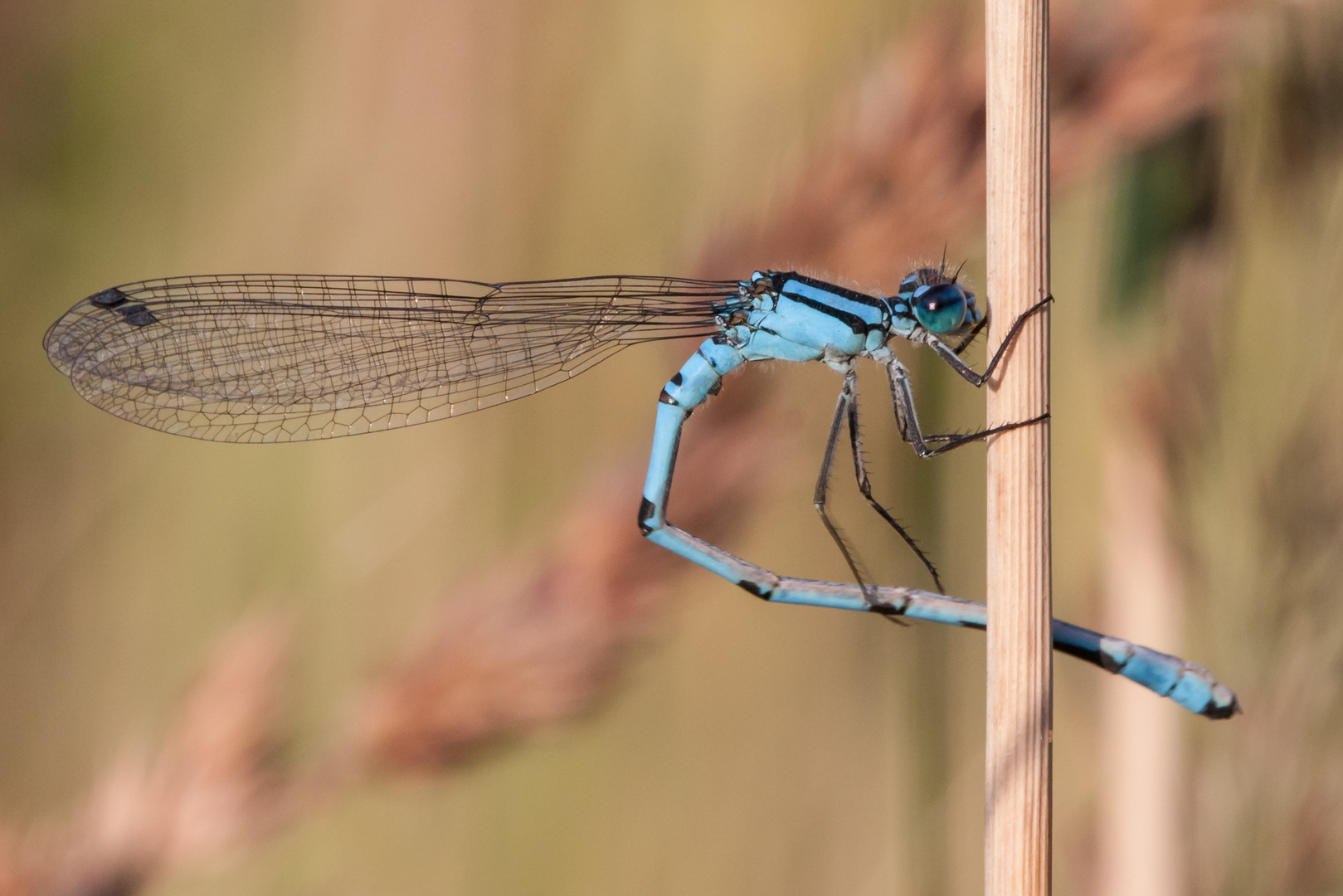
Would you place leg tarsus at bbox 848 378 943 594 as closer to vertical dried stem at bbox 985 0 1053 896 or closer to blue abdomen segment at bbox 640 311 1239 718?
blue abdomen segment at bbox 640 311 1239 718

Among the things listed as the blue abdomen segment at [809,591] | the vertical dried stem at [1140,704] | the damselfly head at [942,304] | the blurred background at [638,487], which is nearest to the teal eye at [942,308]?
the damselfly head at [942,304]

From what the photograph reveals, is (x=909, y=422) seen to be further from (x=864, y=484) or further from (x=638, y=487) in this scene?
(x=638, y=487)

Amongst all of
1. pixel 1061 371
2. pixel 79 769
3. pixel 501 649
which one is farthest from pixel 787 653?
pixel 79 769

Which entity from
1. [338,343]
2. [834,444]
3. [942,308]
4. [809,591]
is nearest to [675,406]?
[834,444]

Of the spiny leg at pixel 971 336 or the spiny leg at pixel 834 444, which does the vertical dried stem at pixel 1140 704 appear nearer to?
the spiny leg at pixel 971 336

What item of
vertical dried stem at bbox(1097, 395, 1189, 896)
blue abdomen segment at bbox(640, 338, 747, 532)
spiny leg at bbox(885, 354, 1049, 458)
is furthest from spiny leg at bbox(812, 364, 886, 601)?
vertical dried stem at bbox(1097, 395, 1189, 896)

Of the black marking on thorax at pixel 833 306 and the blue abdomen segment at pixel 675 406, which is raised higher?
the black marking on thorax at pixel 833 306

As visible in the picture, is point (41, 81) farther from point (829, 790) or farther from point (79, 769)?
point (829, 790)
